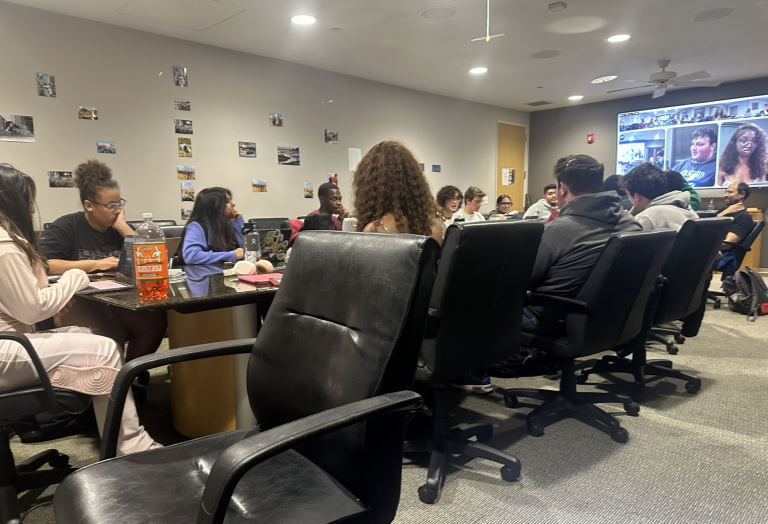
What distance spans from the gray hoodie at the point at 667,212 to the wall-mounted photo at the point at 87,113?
4.61 m

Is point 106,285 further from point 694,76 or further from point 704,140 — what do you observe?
point 704,140

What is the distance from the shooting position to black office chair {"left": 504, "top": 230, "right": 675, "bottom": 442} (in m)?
1.95

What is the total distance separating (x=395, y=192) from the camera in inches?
86.3

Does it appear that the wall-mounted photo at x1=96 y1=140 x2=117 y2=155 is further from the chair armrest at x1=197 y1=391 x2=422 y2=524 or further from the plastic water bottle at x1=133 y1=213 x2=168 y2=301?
the chair armrest at x1=197 y1=391 x2=422 y2=524

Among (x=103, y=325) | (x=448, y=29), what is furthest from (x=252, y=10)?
(x=103, y=325)

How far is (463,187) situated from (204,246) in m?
6.03

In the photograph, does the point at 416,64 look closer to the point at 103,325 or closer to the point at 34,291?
the point at 103,325

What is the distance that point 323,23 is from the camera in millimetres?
4551

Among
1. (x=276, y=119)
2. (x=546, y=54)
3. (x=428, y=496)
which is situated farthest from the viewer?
(x=276, y=119)

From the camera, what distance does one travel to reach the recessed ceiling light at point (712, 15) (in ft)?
14.6

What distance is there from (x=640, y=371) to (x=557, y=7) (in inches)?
128

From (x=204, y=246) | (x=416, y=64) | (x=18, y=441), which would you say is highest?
(x=416, y=64)

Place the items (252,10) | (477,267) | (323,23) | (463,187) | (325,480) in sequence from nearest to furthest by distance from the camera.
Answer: (325,480)
(477,267)
(252,10)
(323,23)
(463,187)

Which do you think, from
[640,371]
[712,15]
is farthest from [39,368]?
[712,15]
